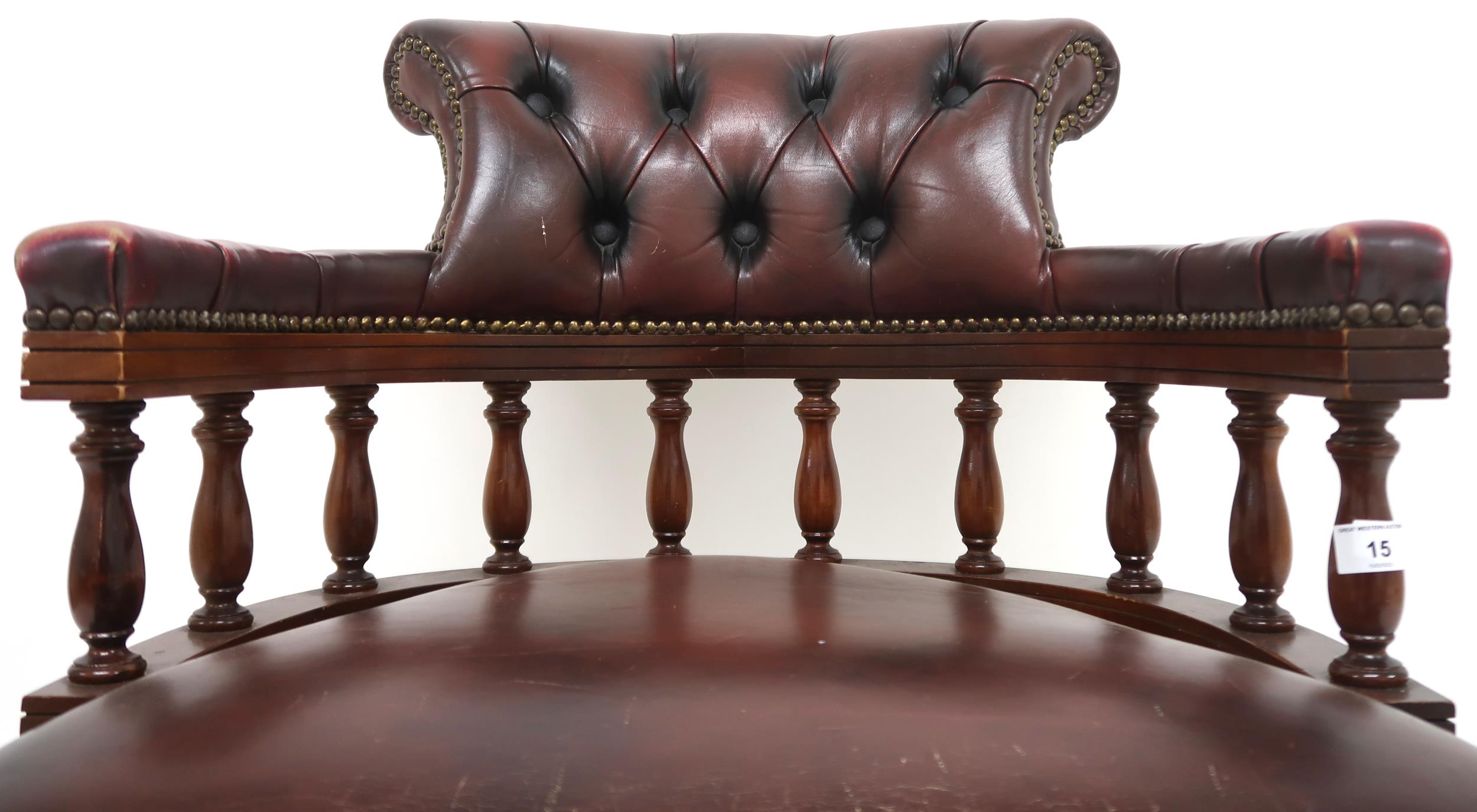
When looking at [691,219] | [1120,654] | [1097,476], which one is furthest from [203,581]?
[1097,476]

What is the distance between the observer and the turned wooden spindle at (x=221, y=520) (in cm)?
92

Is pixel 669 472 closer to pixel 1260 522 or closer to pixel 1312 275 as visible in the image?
pixel 1260 522

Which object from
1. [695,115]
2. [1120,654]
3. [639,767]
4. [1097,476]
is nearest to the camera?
[639,767]

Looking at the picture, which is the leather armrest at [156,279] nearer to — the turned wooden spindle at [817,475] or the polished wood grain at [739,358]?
the polished wood grain at [739,358]

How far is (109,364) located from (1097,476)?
4.07 feet

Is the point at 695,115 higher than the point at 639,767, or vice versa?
the point at 695,115

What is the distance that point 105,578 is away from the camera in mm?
731

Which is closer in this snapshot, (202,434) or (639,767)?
(639,767)

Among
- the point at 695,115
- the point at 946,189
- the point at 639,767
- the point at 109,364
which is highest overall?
the point at 695,115

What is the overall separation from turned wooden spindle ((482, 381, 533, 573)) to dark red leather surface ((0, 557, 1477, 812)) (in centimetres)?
51

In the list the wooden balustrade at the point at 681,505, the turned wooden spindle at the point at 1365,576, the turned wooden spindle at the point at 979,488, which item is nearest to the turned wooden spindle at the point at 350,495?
the wooden balustrade at the point at 681,505

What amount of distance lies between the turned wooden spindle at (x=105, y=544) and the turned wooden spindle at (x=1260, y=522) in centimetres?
Answer: 74

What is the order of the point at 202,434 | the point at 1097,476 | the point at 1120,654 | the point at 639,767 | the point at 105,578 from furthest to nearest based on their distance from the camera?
1. the point at 1097,476
2. the point at 202,434
3. the point at 105,578
4. the point at 1120,654
5. the point at 639,767

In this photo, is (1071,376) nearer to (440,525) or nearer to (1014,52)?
(1014,52)
